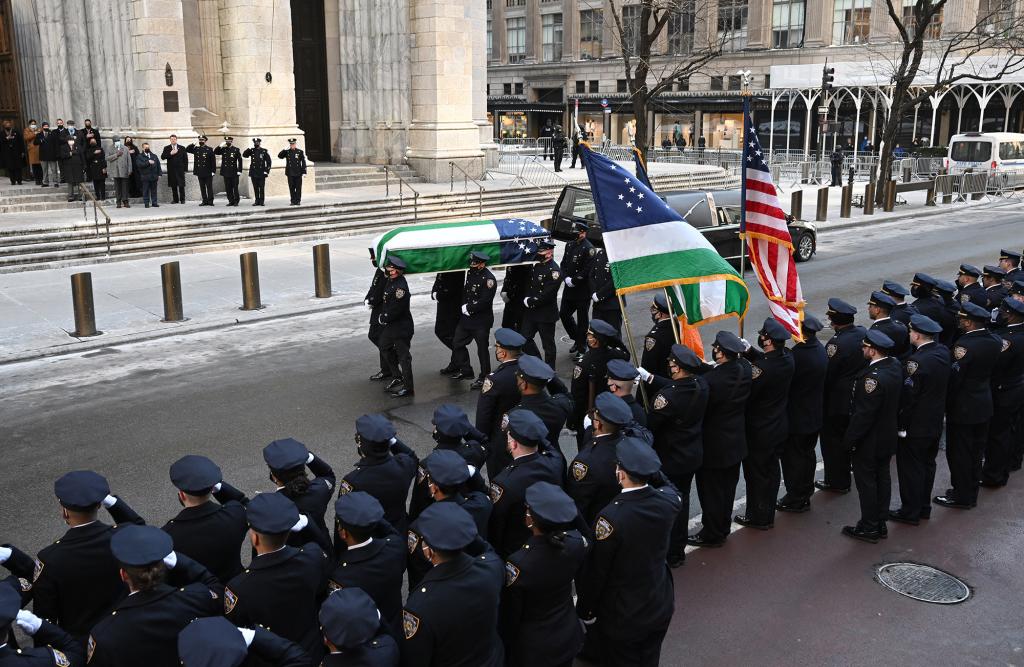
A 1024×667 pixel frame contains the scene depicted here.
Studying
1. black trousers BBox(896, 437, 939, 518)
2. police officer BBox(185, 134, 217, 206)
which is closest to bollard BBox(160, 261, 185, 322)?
police officer BBox(185, 134, 217, 206)

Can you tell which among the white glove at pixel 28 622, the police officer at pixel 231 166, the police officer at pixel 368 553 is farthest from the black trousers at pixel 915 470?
the police officer at pixel 231 166

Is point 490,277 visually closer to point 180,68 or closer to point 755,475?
point 755,475

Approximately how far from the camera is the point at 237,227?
875 inches

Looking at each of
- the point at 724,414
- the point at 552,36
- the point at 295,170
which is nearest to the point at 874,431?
the point at 724,414

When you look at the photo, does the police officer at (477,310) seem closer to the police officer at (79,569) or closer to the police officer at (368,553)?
the police officer at (368,553)

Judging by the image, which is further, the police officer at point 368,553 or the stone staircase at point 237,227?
the stone staircase at point 237,227

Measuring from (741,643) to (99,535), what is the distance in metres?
3.85

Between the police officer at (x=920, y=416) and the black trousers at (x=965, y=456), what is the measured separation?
14.9 inches

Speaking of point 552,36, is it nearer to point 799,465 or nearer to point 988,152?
point 988,152

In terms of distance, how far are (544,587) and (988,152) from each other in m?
36.8

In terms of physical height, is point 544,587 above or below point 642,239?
below

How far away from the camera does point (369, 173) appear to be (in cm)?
3044

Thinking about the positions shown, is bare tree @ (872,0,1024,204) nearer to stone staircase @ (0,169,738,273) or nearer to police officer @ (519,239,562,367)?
stone staircase @ (0,169,738,273)

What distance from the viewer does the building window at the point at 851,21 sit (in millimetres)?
55469
